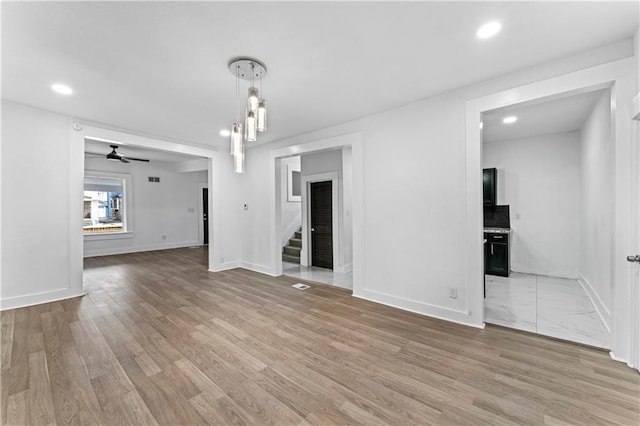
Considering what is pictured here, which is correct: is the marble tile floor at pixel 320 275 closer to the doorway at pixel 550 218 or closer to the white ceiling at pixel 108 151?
the doorway at pixel 550 218

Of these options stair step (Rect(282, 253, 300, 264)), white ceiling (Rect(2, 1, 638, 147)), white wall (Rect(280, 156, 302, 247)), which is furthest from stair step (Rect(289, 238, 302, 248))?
white ceiling (Rect(2, 1, 638, 147))

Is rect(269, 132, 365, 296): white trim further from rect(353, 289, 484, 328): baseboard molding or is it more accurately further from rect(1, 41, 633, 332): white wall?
rect(353, 289, 484, 328): baseboard molding

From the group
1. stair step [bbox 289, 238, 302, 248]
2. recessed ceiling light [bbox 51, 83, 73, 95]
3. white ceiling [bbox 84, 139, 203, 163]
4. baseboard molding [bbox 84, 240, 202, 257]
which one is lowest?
baseboard molding [bbox 84, 240, 202, 257]

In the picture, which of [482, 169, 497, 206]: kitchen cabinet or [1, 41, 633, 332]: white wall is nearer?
[1, 41, 633, 332]: white wall

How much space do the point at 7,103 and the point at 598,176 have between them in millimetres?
7707

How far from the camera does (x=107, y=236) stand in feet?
24.1

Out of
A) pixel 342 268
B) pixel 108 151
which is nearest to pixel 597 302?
Answer: pixel 342 268

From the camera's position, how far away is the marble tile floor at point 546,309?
2666 millimetres

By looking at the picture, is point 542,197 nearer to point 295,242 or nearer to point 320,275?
point 320,275

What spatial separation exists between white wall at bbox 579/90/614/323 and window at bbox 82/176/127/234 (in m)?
10.3

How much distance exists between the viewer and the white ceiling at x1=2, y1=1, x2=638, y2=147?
1763 millimetres

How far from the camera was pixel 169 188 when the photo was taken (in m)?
8.66

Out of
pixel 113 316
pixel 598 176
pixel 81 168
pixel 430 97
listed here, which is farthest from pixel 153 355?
pixel 598 176

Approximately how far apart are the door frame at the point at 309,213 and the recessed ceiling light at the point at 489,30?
12.0 feet
